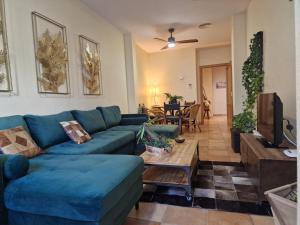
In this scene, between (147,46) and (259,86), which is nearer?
(259,86)

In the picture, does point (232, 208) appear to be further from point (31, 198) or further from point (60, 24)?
point (60, 24)

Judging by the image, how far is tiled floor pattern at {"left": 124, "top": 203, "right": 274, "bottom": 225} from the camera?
1.74 metres

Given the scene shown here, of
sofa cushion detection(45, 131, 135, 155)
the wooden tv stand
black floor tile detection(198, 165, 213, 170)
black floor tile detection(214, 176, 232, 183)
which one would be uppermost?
sofa cushion detection(45, 131, 135, 155)

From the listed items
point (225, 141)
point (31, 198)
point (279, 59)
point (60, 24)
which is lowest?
point (225, 141)

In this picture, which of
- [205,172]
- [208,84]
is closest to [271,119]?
[205,172]

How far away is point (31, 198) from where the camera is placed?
135 centimetres

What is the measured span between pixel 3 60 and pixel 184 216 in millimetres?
2528

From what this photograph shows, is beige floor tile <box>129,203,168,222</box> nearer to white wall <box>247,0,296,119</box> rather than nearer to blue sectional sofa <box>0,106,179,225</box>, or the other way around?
blue sectional sofa <box>0,106,179,225</box>

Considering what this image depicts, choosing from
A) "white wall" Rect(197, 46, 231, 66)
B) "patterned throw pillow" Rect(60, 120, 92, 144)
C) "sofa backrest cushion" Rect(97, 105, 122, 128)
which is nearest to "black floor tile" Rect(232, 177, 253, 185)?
"patterned throw pillow" Rect(60, 120, 92, 144)

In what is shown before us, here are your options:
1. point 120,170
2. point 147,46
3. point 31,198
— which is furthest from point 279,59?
point 147,46

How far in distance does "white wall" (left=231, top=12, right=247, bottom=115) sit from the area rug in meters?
2.15

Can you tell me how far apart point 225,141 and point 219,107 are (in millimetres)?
6367

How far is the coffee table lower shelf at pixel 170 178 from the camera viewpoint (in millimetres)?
2104

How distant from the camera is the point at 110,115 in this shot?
4.22 metres
